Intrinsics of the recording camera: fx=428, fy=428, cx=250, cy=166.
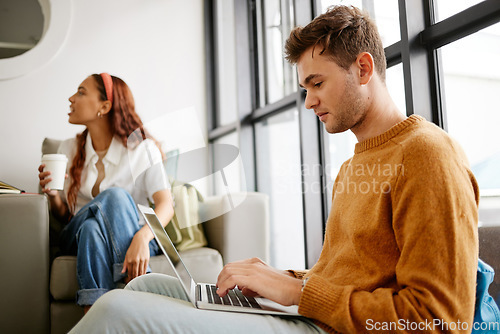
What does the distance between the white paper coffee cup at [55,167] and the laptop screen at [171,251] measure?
92 centimetres

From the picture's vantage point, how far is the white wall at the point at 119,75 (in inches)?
106

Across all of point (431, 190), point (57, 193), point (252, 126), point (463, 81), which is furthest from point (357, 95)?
point (252, 126)

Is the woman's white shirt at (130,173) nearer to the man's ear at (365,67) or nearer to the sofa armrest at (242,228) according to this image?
the sofa armrest at (242,228)

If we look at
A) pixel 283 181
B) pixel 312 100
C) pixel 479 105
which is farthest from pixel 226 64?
pixel 312 100

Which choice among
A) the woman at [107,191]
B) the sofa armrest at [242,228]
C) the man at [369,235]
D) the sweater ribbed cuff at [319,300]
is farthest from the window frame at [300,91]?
the sweater ribbed cuff at [319,300]

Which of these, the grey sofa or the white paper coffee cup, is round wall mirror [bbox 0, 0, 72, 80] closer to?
the white paper coffee cup

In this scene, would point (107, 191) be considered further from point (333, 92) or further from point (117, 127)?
point (333, 92)

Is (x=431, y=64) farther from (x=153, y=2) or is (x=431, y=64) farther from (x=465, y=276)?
(x=153, y=2)

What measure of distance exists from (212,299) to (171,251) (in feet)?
0.62

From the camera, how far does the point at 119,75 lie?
2.96 metres

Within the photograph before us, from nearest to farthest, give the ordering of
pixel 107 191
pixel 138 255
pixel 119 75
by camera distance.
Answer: pixel 138 255, pixel 107 191, pixel 119 75

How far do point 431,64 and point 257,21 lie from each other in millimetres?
1722

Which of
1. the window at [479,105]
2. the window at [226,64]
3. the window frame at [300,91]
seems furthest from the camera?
the window at [226,64]

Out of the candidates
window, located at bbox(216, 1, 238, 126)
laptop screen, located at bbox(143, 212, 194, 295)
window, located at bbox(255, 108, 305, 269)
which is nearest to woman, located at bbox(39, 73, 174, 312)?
laptop screen, located at bbox(143, 212, 194, 295)
